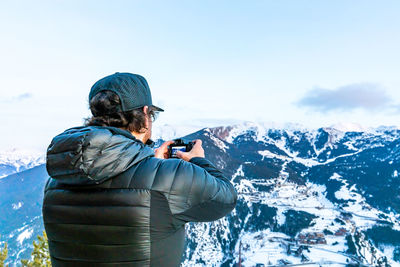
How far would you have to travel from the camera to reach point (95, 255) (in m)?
1.73

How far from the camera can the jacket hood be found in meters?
1.63

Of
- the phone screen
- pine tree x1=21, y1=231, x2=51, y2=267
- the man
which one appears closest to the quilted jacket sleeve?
the man

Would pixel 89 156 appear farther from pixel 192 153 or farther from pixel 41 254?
pixel 41 254

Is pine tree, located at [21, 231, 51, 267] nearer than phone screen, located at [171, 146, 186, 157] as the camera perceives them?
No

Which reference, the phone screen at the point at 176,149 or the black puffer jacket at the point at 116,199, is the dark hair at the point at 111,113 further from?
the phone screen at the point at 176,149

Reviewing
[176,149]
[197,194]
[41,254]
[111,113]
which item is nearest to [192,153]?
[176,149]

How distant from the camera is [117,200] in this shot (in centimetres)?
172

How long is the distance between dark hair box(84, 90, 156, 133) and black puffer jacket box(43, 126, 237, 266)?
0.30m

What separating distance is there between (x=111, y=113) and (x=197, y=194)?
36.9 inches

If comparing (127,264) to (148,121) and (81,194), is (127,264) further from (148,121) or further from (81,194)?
(148,121)

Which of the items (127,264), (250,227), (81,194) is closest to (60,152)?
(81,194)

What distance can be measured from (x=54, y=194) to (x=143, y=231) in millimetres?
706

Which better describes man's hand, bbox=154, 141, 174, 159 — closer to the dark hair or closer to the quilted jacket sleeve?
the dark hair

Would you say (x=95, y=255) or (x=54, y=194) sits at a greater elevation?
(x=54, y=194)
